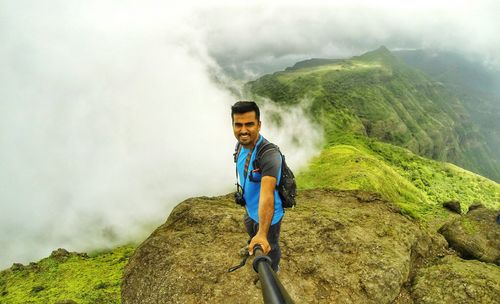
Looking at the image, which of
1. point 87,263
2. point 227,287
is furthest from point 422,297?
point 87,263

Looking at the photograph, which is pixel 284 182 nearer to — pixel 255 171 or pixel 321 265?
pixel 255 171

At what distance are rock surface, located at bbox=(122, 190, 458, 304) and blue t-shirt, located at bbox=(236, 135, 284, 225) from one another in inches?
217

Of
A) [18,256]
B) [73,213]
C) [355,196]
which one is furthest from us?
[73,213]

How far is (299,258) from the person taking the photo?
1438cm

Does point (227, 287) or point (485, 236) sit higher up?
point (227, 287)

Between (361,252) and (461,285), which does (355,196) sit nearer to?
(361,252)

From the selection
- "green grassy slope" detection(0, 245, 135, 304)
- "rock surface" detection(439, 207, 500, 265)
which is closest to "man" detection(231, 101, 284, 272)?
"rock surface" detection(439, 207, 500, 265)

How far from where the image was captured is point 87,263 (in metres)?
41.5

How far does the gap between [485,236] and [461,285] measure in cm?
725

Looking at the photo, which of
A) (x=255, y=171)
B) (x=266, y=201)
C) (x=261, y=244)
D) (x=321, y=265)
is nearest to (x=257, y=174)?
(x=255, y=171)

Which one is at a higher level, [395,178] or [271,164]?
[395,178]

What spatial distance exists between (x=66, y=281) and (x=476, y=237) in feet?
125

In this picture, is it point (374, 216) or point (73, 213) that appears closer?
point (374, 216)

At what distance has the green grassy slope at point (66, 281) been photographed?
28.4 metres
